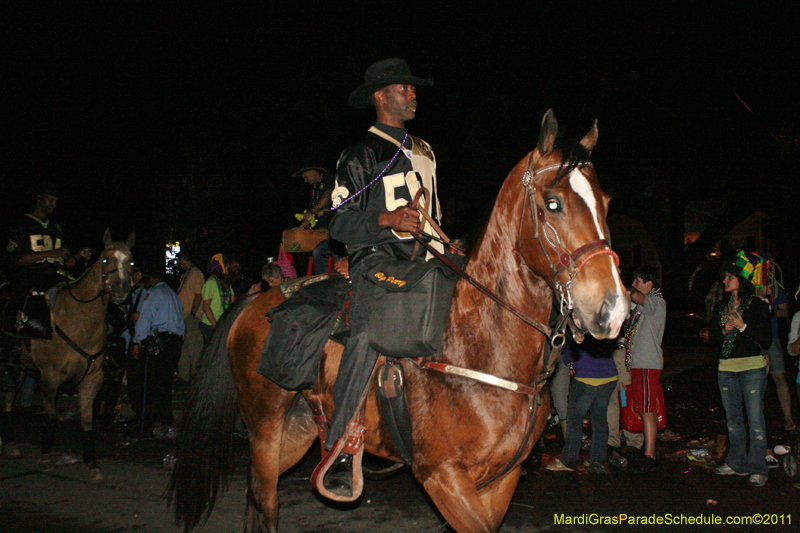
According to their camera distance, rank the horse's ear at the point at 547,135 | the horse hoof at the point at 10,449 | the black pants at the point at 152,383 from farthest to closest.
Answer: the black pants at the point at 152,383 < the horse hoof at the point at 10,449 < the horse's ear at the point at 547,135

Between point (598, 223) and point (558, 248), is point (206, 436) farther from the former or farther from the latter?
point (598, 223)

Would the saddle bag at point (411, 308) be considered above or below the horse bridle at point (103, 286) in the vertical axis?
above

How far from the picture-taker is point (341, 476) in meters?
3.74

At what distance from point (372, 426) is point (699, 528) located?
360 centimetres

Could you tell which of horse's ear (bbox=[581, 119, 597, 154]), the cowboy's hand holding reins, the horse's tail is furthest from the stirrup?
horse's ear (bbox=[581, 119, 597, 154])

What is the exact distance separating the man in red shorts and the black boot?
483 cm

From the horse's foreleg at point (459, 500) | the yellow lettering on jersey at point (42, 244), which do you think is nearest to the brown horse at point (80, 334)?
the yellow lettering on jersey at point (42, 244)

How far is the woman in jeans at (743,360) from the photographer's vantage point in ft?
21.8

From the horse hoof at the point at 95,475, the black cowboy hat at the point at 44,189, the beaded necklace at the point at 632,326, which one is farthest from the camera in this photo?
the black cowboy hat at the point at 44,189

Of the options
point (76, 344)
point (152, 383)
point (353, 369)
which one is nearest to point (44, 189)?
point (76, 344)

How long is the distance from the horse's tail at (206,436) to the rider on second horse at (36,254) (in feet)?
15.0

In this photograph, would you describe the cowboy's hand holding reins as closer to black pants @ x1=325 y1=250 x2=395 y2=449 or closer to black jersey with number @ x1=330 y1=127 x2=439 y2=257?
black jersey with number @ x1=330 y1=127 x2=439 y2=257

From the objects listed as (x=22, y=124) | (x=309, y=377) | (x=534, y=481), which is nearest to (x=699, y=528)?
(x=534, y=481)

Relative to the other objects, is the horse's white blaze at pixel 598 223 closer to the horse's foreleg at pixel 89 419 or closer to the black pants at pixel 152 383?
the horse's foreleg at pixel 89 419
